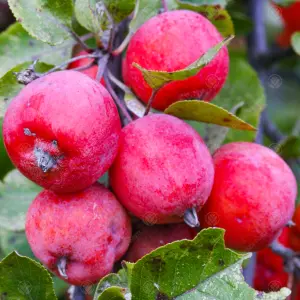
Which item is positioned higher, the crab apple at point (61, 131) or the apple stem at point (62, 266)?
the crab apple at point (61, 131)

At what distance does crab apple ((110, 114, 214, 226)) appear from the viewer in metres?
0.89

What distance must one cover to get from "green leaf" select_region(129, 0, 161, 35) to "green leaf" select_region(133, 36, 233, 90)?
0.72ft

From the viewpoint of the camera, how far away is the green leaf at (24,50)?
3.76ft

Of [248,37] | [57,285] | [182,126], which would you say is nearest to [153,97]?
[182,126]

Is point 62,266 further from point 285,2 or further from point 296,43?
point 285,2

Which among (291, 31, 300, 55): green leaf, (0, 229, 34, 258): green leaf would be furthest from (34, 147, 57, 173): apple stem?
(291, 31, 300, 55): green leaf

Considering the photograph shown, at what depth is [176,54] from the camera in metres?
0.98

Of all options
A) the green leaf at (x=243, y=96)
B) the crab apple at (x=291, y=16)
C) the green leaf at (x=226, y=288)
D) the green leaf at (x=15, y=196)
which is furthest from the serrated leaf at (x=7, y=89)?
the crab apple at (x=291, y=16)

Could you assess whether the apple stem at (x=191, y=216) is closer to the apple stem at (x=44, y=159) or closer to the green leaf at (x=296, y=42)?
the apple stem at (x=44, y=159)

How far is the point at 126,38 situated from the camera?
3.64ft

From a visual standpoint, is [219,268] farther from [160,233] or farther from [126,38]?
[126,38]

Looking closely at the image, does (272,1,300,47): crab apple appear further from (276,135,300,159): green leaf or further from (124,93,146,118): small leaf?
(124,93,146,118): small leaf

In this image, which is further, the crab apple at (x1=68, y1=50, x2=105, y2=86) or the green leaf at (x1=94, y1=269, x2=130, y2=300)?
the crab apple at (x1=68, y1=50, x2=105, y2=86)

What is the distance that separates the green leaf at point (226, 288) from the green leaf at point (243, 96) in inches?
23.8
